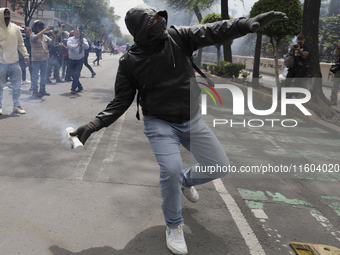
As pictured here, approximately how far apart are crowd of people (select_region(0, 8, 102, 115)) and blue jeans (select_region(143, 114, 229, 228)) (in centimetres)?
523

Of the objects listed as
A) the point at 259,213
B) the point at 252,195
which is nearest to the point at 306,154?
the point at 252,195

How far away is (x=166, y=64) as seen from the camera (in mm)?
2736

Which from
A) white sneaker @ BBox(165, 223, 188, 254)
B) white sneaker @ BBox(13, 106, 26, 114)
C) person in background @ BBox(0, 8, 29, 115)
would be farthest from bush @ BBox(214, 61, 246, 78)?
white sneaker @ BBox(165, 223, 188, 254)

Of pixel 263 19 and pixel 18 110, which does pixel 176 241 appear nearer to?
pixel 263 19

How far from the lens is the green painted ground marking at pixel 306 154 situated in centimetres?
579

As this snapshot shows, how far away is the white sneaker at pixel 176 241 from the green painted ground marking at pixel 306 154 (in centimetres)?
341

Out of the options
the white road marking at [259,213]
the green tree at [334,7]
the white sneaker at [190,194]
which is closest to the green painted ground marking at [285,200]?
the white road marking at [259,213]

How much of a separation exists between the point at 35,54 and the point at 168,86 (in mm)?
7824

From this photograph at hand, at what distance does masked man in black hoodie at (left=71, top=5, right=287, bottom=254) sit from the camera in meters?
2.65

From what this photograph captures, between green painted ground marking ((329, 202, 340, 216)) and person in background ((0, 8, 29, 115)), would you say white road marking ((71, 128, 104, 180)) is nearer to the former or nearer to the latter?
person in background ((0, 8, 29, 115))

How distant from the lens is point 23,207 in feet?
11.0

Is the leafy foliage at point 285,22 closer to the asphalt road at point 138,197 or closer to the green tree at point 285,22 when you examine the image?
the green tree at point 285,22

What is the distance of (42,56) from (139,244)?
26.2ft

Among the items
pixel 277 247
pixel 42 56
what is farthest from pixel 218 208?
pixel 42 56
